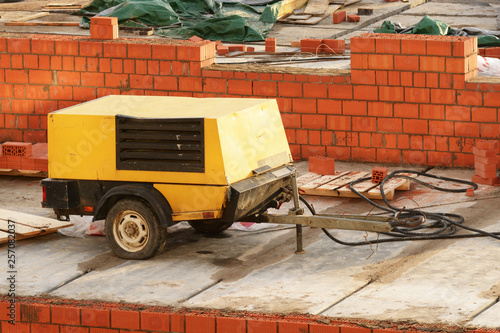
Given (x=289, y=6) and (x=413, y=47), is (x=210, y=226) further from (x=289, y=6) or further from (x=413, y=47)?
(x=289, y=6)

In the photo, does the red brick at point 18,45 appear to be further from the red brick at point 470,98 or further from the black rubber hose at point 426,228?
the red brick at point 470,98

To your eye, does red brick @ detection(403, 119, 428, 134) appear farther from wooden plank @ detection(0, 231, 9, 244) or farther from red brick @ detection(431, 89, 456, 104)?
wooden plank @ detection(0, 231, 9, 244)

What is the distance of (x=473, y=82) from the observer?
425 inches

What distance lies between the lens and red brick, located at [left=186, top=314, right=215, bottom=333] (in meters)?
6.79

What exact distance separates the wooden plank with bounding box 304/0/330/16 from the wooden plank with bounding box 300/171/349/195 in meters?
10.1

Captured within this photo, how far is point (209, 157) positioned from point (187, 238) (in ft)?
4.56

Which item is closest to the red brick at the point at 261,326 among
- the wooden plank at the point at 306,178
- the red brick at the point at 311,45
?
the wooden plank at the point at 306,178

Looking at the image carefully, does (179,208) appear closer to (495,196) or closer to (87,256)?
(87,256)

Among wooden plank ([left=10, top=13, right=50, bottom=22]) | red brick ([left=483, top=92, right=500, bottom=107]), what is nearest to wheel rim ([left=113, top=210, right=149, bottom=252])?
red brick ([left=483, top=92, right=500, bottom=107])

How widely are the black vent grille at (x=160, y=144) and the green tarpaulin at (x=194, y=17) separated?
386 inches

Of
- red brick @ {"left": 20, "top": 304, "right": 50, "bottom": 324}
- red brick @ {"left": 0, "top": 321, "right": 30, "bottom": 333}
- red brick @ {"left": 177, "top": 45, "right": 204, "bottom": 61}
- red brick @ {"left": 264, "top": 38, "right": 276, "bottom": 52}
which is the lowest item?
red brick @ {"left": 0, "top": 321, "right": 30, "bottom": 333}

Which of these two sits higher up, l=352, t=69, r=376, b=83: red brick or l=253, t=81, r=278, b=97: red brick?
l=352, t=69, r=376, b=83: red brick

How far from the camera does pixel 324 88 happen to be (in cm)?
1135

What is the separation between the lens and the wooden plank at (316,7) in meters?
20.4
